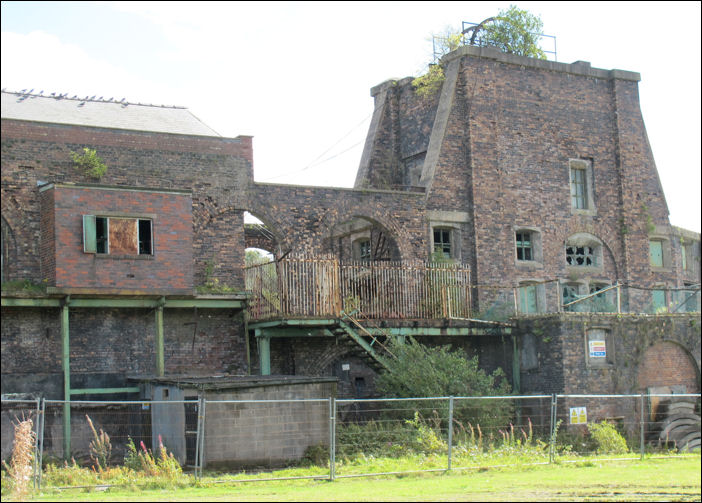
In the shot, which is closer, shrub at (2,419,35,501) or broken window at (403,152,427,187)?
shrub at (2,419,35,501)

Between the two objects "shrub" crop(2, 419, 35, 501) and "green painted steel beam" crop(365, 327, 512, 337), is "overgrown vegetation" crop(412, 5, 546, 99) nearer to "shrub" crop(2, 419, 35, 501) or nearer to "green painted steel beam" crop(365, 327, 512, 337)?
"green painted steel beam" crop(365, 327, 512, 337)

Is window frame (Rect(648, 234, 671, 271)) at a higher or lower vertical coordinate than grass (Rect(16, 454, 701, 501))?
higher

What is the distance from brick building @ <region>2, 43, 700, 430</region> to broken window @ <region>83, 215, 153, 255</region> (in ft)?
0.17

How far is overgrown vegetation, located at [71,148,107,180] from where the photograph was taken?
2445 centimetres

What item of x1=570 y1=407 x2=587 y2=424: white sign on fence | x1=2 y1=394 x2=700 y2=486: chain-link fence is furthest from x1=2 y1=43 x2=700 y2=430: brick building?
x1=2 y1=394 x2=700 y2=486: chain-link fence

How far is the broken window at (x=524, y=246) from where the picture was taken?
3102cm

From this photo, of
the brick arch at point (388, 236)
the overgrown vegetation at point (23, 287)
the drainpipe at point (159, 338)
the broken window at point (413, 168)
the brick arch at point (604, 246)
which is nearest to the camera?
the overgrown vegetation at point (23, 287)

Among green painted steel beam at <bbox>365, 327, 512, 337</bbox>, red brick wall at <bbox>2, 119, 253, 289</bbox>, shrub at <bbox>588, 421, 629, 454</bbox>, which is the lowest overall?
shrub at <bbox>588, 421, 629, 454</bbox>

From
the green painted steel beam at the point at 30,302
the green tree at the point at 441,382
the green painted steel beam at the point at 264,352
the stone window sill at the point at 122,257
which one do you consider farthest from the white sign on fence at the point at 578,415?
the green painted steel beam at the point at 30,302

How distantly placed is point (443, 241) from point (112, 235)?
35.3 feet

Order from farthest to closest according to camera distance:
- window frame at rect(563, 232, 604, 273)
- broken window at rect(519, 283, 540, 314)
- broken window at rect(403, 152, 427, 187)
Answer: window frame at rect(563, 232, 604, 273) < broken window at rect(403, 152, 427, 187) < broken window at rect(519, 283, 540, 314)

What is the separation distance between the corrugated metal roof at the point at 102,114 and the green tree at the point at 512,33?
1032 centimetres

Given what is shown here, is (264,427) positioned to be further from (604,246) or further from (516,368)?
(604,246)

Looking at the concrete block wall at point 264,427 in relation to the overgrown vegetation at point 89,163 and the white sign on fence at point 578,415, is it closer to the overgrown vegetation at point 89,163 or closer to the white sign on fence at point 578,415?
the overgrown vegetation at point 89,163
